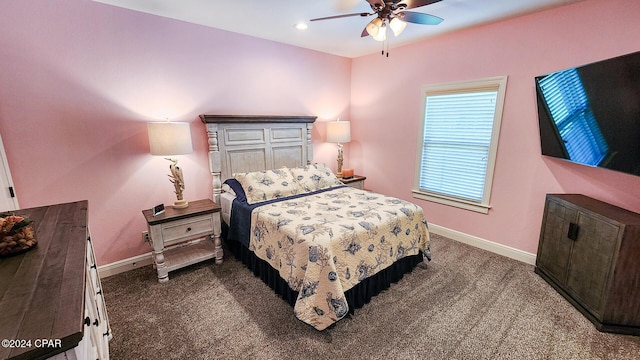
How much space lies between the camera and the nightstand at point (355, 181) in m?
4.11

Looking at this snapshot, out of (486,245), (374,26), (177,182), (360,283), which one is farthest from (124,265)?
(486,245)

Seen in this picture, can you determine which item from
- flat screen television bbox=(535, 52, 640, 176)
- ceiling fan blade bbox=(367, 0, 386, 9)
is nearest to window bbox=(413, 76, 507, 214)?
flat screen television bbox=(535, 52, 640, 176)

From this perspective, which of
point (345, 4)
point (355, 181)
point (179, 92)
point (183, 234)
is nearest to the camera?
point (345, 4)

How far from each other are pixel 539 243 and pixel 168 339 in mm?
3406

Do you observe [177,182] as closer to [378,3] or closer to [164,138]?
[164,138]

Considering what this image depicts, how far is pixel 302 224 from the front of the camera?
7.27 feet

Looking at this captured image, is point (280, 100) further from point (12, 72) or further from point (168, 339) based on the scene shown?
point (168, 339)

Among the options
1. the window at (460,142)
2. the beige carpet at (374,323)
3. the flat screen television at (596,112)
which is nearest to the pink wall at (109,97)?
the beige carpet at (374,323)

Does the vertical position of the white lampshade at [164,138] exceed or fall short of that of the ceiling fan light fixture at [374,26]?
it falls short

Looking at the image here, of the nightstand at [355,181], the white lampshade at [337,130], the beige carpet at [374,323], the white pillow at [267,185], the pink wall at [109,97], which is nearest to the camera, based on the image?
the beige carpet at [374,323]

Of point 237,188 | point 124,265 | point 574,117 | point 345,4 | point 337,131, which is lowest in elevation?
point 124,265

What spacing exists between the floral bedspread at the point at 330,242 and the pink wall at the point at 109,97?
4.38 ft

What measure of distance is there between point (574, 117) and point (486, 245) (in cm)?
165

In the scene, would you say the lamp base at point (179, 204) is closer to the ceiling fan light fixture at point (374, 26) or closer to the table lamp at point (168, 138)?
the table lamp at point (168, 138)
